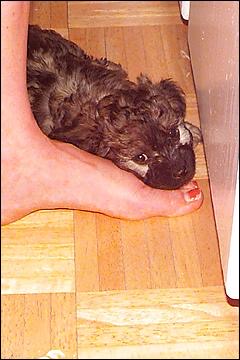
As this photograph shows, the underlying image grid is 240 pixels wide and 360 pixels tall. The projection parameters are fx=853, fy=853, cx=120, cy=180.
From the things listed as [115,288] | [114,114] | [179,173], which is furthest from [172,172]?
[115,288]

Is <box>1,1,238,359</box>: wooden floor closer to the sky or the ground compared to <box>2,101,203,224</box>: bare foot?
closer to the ground

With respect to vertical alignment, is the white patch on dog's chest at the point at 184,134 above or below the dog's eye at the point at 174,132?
below

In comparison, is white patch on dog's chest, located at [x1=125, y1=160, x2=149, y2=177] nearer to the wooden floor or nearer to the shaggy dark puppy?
the shaggy dark puppy

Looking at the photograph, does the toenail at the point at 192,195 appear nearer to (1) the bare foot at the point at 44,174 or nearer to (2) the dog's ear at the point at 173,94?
(1) the bare foot at the point at 44,174

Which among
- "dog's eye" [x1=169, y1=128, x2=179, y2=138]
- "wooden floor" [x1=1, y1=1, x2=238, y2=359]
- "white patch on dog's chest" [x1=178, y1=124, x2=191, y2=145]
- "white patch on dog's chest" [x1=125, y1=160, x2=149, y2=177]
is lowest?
"wooden floor" [x1=1, y1=1, x2=238, y2=359]

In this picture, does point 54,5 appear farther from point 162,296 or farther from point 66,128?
point 162,296

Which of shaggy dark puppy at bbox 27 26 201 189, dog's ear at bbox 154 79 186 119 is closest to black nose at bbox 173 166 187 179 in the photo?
shaggy dark puppy at bbox 27 26 201 189

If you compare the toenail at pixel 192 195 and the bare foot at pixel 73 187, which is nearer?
the bare foot at pixel 73 187

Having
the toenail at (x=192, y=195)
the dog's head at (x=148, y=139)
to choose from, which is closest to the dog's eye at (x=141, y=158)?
the dog's head at (x=148, y=139)
